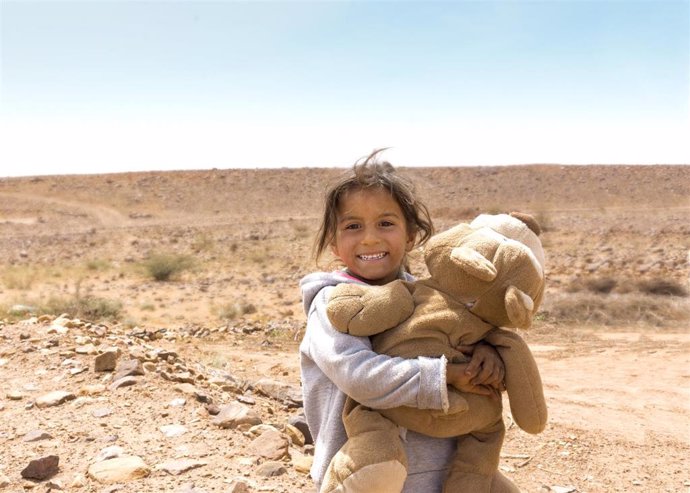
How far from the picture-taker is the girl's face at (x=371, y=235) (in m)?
2.08

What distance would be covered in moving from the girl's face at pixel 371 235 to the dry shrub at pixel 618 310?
27.9ft

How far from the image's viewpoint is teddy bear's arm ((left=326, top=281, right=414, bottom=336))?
1.80 meters

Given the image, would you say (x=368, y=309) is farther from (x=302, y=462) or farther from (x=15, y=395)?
(x=15, y=395)

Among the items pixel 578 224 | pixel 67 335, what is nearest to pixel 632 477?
pixel 67 335

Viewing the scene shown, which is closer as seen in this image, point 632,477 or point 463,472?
point 463,472

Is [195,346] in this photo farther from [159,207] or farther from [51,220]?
[159,207]

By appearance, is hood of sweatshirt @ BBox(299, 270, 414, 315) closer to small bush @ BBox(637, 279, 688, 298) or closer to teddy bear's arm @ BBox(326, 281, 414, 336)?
teddy bear's arm @ BBox(326, 281, 414, 336)

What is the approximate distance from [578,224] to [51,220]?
2446 cm

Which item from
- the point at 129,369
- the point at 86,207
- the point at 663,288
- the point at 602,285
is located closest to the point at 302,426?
the point at 129,369

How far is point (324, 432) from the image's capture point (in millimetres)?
2004

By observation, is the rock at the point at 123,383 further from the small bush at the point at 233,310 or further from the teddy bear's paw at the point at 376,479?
the small bush at the point at 233,310

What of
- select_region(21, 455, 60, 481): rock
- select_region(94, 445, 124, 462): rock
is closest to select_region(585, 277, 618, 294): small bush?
select_region(94, 445, 124, 462): rock

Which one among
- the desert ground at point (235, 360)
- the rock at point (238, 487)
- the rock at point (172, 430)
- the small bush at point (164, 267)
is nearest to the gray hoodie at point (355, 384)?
the desert ground at point (235, 360)

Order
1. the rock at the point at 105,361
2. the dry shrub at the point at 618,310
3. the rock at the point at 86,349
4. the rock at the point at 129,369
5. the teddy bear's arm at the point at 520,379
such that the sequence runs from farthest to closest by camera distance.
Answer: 1. the dry shrub at the point at 618,310
2. the rock at the point at 86,349
3. the rock at the point at 105,361
4. the rock at the point at 129,369
5. the teddy bear's arm at the point at 520,379
